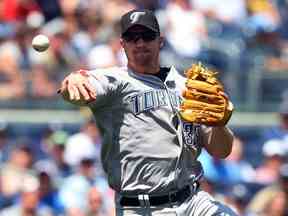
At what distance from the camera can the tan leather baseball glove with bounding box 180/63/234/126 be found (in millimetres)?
5457

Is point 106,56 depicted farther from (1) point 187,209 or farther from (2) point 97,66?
(1) point 187,209

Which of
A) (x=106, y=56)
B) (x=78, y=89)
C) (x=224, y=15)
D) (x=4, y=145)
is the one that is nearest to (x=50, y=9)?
(x=106, y=56)

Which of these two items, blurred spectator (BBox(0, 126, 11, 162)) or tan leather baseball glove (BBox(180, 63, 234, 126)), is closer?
tan leather baseball glove (BBox(180, 63, 234, 126))

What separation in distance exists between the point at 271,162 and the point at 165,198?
195 inches

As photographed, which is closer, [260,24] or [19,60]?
[19,60]

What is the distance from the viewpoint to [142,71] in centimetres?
561

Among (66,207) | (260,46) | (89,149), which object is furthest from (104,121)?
(260,46)

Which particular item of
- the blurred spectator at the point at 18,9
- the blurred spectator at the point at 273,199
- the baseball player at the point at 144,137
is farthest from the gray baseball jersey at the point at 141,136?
the blurred spectator at the point at 18,9

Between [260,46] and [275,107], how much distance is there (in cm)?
104

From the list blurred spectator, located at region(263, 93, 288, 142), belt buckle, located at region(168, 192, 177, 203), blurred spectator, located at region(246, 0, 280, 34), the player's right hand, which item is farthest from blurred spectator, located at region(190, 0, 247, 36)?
the player's right hand

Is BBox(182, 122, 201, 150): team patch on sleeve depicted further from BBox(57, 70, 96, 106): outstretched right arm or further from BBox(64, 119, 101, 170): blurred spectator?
BBox(64, 119, 101, 170): blurred spectator

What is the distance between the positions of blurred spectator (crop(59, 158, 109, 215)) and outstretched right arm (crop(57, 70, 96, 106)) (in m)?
4.47

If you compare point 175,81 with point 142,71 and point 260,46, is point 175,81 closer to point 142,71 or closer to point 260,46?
point 142,71

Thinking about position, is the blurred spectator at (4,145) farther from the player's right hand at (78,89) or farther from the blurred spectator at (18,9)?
the player's right hand at (78,89)
